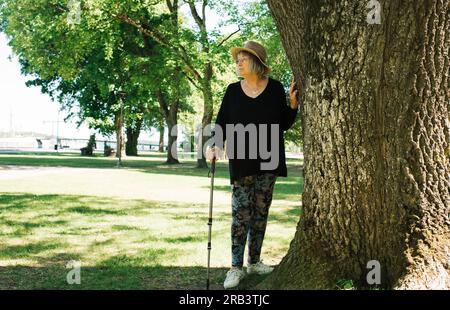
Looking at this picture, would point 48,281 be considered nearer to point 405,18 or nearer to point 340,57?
point 340,57

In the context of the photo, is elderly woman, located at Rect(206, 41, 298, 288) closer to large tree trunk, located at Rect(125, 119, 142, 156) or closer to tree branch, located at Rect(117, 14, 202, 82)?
tree branch, located at Rect(117, 14, 202, 82)

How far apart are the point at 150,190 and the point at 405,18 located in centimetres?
1275

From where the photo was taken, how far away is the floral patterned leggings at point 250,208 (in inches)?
209

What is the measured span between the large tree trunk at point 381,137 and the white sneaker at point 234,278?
1024 millimetres

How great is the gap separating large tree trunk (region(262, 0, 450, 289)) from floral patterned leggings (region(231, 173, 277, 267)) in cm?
86

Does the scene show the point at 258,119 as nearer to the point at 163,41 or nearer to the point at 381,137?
the point at 381,137

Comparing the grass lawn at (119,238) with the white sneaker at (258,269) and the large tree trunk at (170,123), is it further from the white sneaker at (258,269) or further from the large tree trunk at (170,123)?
the large tree trunk at (170,123)

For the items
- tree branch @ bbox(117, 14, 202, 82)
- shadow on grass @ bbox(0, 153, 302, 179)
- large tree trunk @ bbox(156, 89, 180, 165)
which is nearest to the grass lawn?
shadow on grass @ bbox(0, 153, 302, 179)

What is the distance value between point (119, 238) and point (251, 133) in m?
3.71

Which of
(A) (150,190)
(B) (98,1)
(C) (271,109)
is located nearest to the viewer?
(C) (271,109)

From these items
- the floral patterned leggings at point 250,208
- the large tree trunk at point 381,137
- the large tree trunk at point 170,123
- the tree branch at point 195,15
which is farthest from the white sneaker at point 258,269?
the large tree trunk at point 170,123

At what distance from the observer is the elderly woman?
5.18 metres

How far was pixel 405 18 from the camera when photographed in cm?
405
